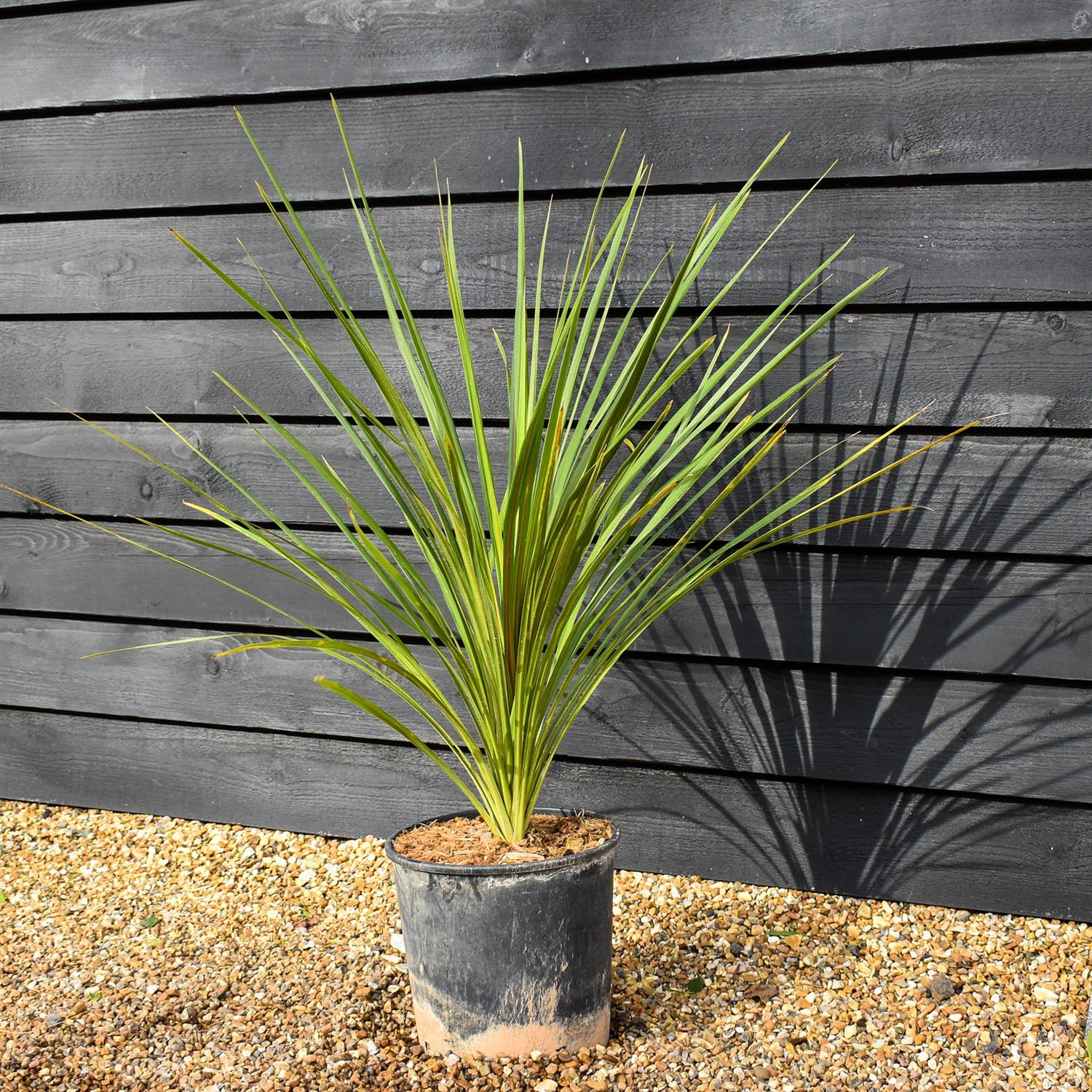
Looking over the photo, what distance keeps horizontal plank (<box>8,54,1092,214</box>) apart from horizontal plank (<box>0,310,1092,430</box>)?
0.80ft

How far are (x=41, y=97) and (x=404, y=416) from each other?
4.46 feet

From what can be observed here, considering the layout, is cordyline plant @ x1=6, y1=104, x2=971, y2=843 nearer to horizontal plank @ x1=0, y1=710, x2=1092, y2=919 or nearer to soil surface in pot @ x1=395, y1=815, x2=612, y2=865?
soil surface in pot @ x1=395, y1=815, x2=612, y2=865

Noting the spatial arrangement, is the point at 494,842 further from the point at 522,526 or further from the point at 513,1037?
the point at 522,526

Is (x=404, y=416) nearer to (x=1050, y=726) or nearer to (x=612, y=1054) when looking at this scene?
(x=612, y=1054)

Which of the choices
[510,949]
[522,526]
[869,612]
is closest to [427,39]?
[522,526]

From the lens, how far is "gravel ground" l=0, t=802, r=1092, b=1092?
55.1 inches

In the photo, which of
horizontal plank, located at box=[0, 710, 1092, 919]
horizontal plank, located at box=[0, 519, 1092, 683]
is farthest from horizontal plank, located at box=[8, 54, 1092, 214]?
horizontal plank, located at box=[0, 710, 1092, 919]

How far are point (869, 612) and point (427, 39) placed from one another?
1.30 m

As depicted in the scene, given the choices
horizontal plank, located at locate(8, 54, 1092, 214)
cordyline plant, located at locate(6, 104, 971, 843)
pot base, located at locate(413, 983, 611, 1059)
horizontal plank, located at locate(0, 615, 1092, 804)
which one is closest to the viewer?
cordyline plant, located at locate(6, 104, 971, 843)

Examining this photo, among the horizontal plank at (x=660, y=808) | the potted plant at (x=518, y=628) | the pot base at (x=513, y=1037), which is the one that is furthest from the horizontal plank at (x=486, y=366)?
the pot base at (x=513, y=1037)

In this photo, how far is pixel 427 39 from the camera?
1876 millimetres

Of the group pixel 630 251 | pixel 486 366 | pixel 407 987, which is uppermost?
pixel 630 251

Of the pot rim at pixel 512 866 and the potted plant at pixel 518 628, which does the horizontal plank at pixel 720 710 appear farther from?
the pot rim at pixel 512 866

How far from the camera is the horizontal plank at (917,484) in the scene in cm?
169
